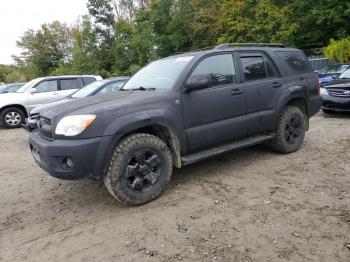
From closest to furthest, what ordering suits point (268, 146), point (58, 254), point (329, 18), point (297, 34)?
point (58, 254) < point (268, 146) < point (329, 18) < point (297, 34)

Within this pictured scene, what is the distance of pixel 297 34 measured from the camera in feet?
83.7

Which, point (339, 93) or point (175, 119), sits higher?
point (175, 119)

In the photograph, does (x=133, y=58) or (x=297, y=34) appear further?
(x=133, y=58)

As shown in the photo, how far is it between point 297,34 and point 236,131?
2345 centimetres

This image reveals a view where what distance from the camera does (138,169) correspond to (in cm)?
395

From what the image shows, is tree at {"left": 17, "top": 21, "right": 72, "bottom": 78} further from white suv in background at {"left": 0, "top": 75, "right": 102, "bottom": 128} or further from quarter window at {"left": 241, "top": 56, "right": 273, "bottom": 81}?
quarter window at {"left": 241, "top": 56, "right": 273, "bottom": 81}

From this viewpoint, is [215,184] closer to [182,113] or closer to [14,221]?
[182,113]

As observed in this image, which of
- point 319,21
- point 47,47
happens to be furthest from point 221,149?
point 47,47

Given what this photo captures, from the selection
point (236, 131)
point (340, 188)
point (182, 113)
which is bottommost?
point (340, 188)

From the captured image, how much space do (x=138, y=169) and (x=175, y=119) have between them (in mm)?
760

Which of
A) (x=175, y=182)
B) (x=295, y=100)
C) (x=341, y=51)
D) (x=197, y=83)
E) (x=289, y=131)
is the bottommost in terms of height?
(x=175, y=182)

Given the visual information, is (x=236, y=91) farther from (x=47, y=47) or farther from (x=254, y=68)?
(x=47, y=47)

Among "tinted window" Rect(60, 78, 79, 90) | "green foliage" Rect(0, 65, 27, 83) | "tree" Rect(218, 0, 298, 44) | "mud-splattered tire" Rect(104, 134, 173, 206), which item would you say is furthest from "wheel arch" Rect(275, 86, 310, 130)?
"green foliage" Rect(0, 65, 27, 83)

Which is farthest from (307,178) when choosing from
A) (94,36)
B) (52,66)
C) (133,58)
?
(52,66)
